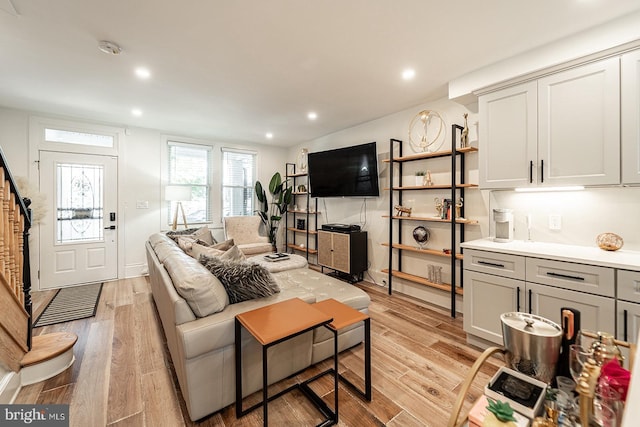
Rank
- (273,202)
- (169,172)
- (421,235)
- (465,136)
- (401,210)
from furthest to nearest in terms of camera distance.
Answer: (273,202) → (169,172) → (401,210) → (421,235) → (465,136)

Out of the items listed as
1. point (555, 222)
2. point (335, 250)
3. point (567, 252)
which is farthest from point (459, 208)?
point (335, 250)

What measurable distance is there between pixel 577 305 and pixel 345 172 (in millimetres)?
3114

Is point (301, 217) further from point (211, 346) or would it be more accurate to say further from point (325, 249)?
point (211, 346)

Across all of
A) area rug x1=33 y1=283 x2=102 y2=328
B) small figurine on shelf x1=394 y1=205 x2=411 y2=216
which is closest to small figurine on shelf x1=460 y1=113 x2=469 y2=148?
small figurine on shelf x1=394 y1=205 x2=411 y2=216

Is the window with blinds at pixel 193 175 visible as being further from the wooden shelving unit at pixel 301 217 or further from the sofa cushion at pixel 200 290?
the sofa cushion at pixel 200 290

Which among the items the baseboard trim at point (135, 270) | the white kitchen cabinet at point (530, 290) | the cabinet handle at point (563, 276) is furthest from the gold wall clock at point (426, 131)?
the baseboard trim at point (135, 270)

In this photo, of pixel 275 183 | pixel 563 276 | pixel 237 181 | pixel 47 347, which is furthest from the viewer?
pixel 275 183

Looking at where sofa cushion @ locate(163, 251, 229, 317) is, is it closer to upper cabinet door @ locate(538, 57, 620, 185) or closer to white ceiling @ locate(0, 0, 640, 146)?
white ceiling @ locate(0, 0, 640, 146)

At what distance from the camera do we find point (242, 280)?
1.92 m

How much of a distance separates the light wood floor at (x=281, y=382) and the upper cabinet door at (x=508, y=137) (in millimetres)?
1578

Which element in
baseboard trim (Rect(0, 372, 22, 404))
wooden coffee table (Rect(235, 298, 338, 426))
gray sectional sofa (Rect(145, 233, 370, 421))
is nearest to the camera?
wooden coffee table (Rect(235, 298, 338, 426))

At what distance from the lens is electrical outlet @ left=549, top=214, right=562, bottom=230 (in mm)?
2465

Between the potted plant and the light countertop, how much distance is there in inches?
154

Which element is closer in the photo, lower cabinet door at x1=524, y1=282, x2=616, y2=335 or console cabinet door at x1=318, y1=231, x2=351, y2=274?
lower cabinet door at x1=524, y1=282, x2=616, y2=335
